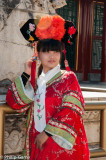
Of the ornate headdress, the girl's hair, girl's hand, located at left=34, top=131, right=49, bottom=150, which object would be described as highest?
the ornate headdress

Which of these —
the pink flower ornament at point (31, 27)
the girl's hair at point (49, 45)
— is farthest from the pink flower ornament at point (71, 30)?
the pink flower ornament at point (31, 27)

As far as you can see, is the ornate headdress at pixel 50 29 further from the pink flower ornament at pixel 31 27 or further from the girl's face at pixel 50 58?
the girl's face at pixel 50 58

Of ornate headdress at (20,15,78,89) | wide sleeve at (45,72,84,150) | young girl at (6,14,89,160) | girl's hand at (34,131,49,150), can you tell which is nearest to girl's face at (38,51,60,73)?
young girl at (6,14,89,160)

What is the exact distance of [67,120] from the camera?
1613mm

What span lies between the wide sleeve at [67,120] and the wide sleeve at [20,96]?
25 centimetres

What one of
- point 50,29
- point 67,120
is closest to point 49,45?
point 50,29

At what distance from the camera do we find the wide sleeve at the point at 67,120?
160 cm

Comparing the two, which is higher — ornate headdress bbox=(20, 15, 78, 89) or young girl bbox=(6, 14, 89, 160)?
ornate headdress bbox=(20, 15, 78, 89)

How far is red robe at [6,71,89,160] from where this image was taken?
1.61 metres

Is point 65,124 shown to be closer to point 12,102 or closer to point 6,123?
point 12,102

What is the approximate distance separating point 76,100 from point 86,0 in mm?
5713

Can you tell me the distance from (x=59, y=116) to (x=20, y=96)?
328 millimetres

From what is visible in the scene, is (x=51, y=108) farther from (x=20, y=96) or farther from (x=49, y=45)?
(x=49, y=45)

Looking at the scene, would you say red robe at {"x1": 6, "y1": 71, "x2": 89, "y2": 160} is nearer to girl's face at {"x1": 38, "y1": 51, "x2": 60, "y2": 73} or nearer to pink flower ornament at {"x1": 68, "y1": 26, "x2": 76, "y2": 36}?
girl's face at {"x1": 38, "y1": 51, "x2": 60, "y2": 73}
